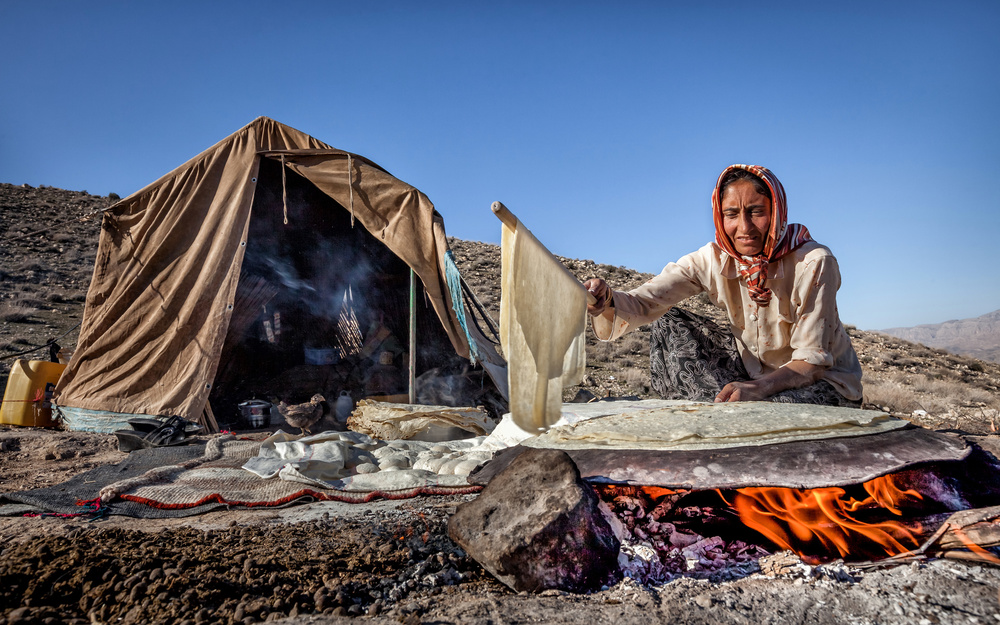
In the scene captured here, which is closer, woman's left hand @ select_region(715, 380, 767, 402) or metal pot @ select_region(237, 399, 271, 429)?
woman's left hand @ select_region(715, 380, 767, 402)

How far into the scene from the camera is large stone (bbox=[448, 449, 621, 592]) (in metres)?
1.49

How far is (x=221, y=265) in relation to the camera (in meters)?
4.84

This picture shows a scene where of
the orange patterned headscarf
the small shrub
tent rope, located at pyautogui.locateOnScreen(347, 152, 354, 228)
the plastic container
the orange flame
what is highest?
the small shrub

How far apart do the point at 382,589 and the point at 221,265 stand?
163 inches

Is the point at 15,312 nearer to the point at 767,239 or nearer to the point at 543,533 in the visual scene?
the point at 543,533

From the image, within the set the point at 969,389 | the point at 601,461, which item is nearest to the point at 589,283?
the point at 601,461

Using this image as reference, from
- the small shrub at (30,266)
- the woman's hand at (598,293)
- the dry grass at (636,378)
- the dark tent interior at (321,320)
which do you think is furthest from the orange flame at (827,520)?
the small shrub at (30,266)

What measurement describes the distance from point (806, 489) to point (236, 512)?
221 cm

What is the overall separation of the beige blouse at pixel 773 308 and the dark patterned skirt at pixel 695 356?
0.35ft

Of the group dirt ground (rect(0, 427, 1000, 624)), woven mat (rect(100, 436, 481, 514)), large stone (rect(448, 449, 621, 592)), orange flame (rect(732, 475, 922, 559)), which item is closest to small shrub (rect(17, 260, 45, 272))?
woven mat (rect(100, 436, 481, 514))

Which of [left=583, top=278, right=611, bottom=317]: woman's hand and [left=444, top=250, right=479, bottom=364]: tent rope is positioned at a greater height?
[left=444, top=250, right=479, bottom=364]: tent rope

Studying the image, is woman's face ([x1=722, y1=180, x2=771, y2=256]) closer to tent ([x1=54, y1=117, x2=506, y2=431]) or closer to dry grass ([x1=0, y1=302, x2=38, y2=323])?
tent ([x1=54, y1=117, x2=506, y2=431])

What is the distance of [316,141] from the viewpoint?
5129 mm

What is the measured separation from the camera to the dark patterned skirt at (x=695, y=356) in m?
3.04
